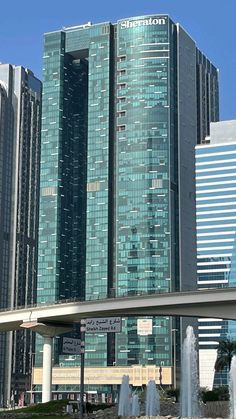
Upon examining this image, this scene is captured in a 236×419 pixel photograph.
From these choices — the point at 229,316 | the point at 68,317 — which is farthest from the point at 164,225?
the point at 229,316

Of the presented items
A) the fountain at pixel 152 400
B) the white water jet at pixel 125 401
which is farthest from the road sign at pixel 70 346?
the fountain at pixel 152 400

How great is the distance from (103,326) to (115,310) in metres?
37.0

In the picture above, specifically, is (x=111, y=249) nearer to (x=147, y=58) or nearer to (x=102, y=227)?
(x=102, y=227)

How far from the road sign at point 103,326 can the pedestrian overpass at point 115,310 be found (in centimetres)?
2851

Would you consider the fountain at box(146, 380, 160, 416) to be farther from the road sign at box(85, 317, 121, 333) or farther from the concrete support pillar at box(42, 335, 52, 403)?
the concrete support pillar at box(42, 335, 52, 403)

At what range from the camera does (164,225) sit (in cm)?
18475

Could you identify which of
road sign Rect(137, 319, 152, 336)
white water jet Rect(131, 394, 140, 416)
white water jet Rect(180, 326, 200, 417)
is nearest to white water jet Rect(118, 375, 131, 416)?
white water jet Rect(131, 394, 140, 416)

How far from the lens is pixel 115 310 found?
284 feet

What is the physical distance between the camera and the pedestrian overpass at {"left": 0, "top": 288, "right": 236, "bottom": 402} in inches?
3063

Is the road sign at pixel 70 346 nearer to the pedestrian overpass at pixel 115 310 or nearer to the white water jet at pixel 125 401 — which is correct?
the white water jet at pixel 125 401

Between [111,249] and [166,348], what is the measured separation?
29660mm

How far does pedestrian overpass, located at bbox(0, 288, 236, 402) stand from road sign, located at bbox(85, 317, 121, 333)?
93.5 ft

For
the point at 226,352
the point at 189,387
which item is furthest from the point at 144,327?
the point at 189,387

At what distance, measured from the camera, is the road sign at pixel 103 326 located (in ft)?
162
